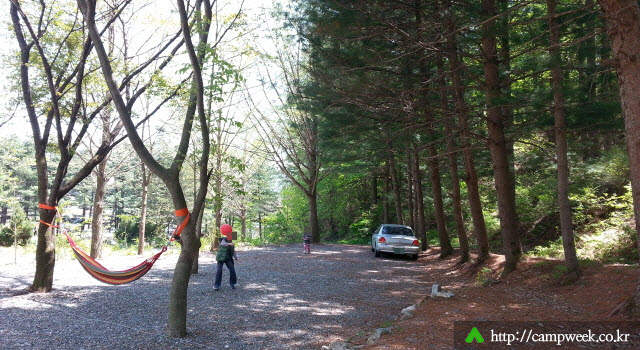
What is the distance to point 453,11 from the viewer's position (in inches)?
342

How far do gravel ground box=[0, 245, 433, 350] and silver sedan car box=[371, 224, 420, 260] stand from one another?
12.9 feet

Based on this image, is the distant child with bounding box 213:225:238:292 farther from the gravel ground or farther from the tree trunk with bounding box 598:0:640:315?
the tree trunk with bounding box 598:0:640:315

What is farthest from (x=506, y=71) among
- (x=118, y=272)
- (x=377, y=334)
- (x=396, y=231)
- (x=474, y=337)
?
(x=396, y=231)

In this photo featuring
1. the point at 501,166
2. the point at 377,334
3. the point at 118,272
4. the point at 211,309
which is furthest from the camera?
the point at 501,166

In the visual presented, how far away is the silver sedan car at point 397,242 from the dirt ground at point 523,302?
6.34m

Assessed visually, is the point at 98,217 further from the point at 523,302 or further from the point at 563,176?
the point at 563,176

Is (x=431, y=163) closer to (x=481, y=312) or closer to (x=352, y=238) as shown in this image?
(x=481, y=312)

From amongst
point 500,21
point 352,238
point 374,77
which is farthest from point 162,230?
point 500,21

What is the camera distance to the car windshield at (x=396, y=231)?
676 inches

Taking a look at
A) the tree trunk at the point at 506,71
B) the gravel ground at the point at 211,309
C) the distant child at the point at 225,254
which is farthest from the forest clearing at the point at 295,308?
the tree trunk at the point at 506,71

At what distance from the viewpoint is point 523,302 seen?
7.02 metres

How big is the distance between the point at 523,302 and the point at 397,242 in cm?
942

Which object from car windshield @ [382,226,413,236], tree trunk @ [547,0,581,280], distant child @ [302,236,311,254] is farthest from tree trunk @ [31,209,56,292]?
car windshield @ [382,226,413,236]

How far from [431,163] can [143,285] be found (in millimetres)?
10642
